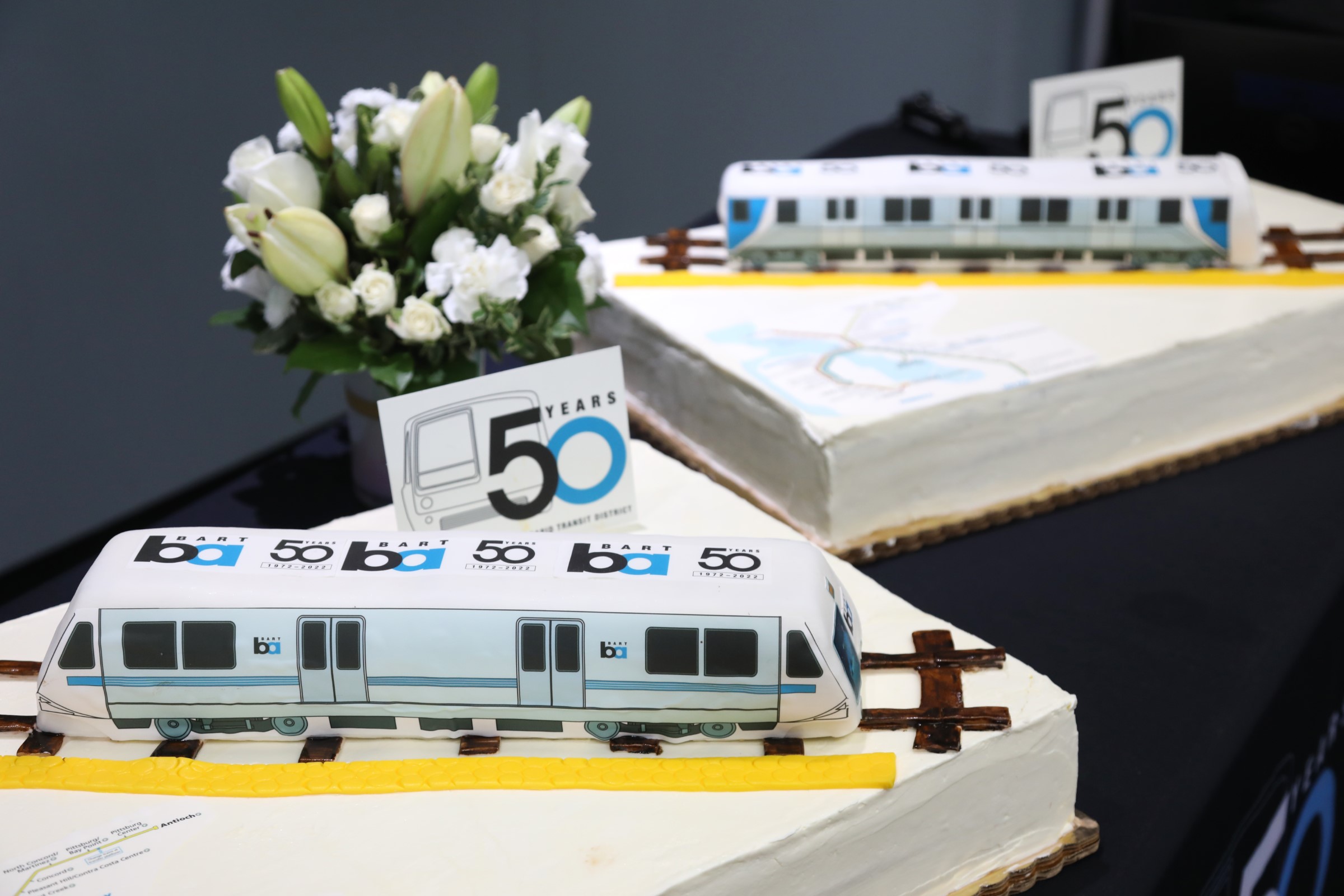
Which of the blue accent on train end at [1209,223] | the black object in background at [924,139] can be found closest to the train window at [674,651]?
the blue accent on train end at [1209,223]

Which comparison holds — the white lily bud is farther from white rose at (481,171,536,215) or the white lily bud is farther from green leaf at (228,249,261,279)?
white rose at (481,171,536,215)

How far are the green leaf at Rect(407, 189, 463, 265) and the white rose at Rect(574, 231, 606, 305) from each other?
0.25 meters

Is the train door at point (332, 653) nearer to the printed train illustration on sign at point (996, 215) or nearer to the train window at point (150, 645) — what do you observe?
the train window at point (150, 645)

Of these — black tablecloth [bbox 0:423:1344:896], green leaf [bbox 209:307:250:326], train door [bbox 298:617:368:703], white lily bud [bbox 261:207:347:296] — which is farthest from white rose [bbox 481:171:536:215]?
train door [bbox 298:617:368:703]

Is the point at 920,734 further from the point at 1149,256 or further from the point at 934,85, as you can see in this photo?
the point at 934,85

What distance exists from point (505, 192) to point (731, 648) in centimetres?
89

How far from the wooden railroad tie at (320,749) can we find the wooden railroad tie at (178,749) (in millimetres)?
120

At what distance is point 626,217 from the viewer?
4.38 meters

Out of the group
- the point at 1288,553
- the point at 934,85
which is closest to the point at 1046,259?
the point at 1288,553

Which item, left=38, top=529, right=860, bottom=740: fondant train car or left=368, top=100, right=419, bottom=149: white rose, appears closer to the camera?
left=38, top=529, right=860, bottom=740: fondant train car

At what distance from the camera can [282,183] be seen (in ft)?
6.32

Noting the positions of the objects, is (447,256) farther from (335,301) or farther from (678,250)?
(678,250)

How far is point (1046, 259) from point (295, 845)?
6.78 feet

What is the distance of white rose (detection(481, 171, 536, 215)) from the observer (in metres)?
1.95
